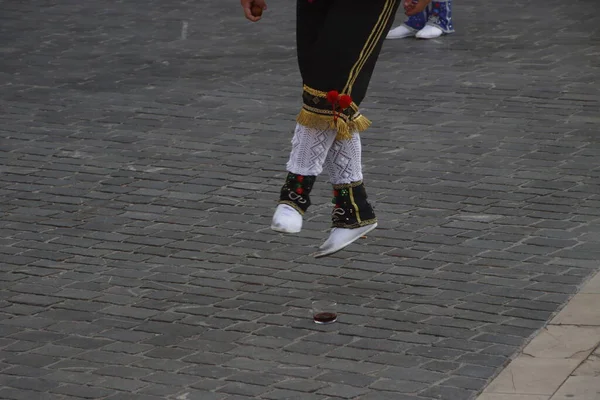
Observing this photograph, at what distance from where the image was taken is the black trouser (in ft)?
17.9

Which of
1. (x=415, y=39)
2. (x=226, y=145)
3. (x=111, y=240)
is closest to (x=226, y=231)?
(x=111, y=240)

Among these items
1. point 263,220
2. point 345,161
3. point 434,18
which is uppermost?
point 345,161

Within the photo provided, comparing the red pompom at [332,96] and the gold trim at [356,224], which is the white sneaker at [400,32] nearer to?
the gold trim at [356,224]

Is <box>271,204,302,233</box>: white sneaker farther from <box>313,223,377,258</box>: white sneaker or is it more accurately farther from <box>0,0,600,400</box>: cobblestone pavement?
<box>0,0,600,400</box>: cobblestone pavement

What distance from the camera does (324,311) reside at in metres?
5.94

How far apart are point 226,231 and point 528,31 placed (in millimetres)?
6225

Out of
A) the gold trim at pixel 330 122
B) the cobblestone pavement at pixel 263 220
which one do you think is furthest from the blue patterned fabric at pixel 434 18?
the gold trim at pixel 330 122

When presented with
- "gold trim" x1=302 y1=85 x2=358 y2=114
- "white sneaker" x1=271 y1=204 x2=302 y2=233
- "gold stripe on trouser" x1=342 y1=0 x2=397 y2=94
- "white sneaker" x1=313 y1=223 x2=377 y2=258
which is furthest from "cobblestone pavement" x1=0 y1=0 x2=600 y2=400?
"gold stripe on trouser" x1=342 y1=0 x2=397 y2=94

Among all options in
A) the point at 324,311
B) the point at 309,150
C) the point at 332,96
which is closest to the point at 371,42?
the point at 332,96

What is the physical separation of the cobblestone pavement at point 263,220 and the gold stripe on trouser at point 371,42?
1123 mm

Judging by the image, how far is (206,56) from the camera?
11.5 meters

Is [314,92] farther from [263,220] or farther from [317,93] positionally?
[263,220]

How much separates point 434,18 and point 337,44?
6868mm

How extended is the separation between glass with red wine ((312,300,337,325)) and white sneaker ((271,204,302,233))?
0.47 m
